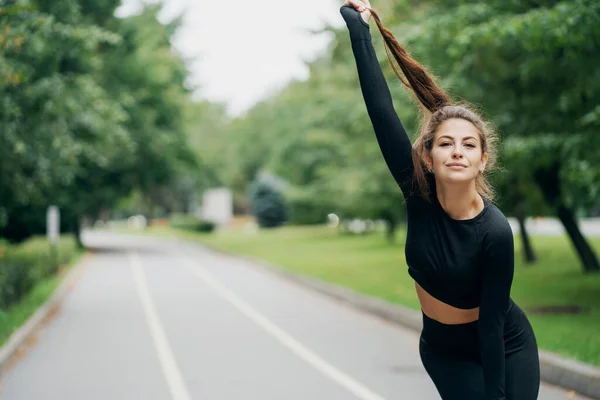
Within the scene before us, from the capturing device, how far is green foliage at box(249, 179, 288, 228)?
74125 millimetres

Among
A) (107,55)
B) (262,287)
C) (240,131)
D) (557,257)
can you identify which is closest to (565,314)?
(262,287)

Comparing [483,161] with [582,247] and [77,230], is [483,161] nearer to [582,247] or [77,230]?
[582,247]

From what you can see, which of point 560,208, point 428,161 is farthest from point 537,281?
point 428,161

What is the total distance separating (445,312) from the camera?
2691 mm

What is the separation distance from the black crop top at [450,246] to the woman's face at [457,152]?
0.11 meters

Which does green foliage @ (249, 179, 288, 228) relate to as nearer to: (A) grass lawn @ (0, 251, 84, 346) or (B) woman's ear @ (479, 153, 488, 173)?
(A) grass lawn @ (0, 251, 84, 346)

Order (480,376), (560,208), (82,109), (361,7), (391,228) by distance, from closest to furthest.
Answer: (480,376)
(361,7)
(82,109)
(560,208)
(391,228)

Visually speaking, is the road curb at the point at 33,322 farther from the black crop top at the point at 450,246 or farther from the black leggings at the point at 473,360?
the black crop top at the point at 450,246

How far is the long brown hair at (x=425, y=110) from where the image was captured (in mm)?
2678

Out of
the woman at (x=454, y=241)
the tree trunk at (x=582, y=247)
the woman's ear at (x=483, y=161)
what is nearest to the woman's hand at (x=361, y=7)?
the woman at (x=454, y=241)

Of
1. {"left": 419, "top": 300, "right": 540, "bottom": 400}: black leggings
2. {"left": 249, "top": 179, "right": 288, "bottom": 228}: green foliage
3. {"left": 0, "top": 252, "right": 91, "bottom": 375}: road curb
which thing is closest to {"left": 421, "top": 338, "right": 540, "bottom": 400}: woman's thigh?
{"left": 419, "top": 300, "right": 540, "bottom": 400}: black leggings

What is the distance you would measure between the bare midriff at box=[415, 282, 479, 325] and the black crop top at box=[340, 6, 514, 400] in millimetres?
22

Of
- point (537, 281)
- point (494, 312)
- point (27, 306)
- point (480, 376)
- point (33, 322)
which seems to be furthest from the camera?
point (537, 281)

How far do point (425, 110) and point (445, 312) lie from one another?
699 millimetres
